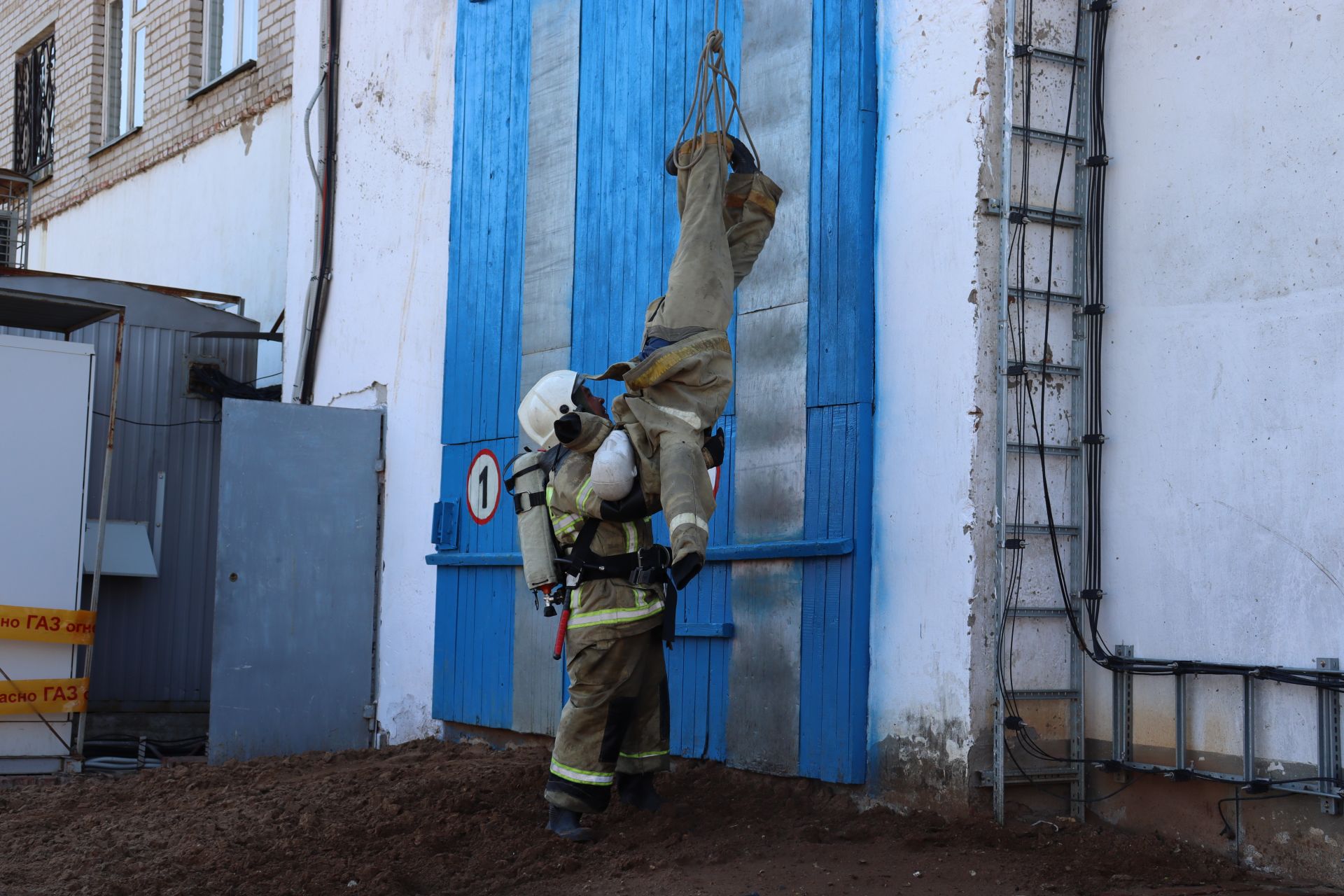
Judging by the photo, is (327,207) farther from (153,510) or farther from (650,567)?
(650,567)

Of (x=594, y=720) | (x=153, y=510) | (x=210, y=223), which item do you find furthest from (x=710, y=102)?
(x=210, y=223)

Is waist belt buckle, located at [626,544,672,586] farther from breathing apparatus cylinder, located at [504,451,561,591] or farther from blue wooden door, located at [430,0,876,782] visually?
blue wooden door, located at [430,0,876,782]

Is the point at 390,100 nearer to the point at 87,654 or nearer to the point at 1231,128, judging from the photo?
the point at 87,654

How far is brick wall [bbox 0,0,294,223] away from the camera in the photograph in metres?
13.1

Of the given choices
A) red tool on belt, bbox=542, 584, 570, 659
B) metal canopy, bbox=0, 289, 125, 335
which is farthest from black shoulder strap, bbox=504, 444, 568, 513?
metal canopy, bbox=0, 289, 125, 335

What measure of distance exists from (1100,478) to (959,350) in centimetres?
78

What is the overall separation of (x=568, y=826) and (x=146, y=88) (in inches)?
483

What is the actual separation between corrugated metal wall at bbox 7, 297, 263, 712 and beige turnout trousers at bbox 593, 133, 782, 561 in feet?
22.3

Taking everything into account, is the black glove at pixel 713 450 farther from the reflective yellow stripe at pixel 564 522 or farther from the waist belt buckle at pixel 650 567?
the reflective yellow stripe at pixel 564 522

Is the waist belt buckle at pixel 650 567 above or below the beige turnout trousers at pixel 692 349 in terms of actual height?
below

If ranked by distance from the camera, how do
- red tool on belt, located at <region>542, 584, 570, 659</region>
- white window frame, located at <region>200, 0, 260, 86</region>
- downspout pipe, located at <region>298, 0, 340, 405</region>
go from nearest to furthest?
red tool on belt, located at <region>542, 584, 570, 659</region>, downspout pipe, located at <region>298, 0, 340, 405</region>, white window frame, located at <region>200, 0, 260, 86</region>

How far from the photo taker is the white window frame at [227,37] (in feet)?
44.7

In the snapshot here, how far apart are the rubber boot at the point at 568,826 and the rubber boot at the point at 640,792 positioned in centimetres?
32

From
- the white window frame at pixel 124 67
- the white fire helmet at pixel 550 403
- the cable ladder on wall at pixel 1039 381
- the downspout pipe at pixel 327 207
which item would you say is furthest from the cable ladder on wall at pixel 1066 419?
the white window frame at pixel 124 67
